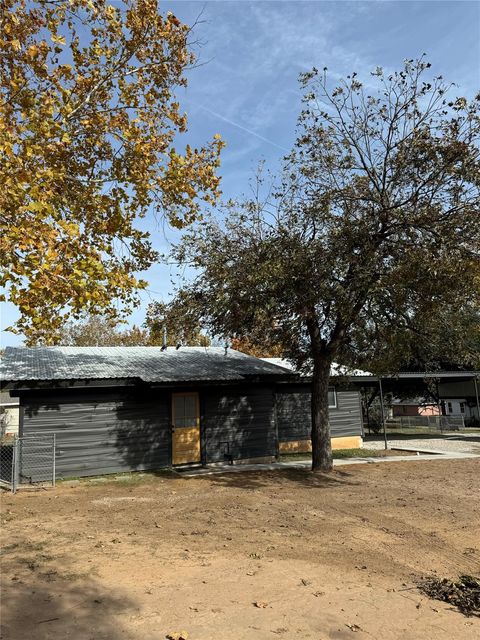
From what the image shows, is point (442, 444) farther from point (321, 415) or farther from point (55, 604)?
point (55, 604)

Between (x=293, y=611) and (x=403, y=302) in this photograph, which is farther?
(x=403, y=302)

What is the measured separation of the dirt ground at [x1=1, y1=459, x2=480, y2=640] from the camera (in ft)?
15.3

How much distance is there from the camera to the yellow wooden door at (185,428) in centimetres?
1569

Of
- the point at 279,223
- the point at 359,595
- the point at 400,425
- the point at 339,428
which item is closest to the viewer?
the point at 359,595

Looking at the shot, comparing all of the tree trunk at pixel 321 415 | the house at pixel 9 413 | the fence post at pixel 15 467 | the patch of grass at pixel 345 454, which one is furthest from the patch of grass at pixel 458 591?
the house at pixel 9 413

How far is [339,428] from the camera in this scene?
826 inches

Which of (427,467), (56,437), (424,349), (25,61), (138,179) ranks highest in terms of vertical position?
(25,61)

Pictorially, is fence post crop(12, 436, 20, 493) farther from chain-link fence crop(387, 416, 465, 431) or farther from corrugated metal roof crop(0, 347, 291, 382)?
chain-link fence crop(387, 416, 465, 431)

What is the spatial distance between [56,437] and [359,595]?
10.5 metres

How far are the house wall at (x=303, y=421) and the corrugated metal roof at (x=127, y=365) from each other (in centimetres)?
178

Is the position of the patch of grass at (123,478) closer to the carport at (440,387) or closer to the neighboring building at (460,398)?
the carport at (440,387)

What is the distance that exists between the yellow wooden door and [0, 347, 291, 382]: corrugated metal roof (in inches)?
36.0

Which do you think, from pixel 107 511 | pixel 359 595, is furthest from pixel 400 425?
pixel 359 595

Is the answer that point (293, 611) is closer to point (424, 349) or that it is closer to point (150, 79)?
point (150, 79)
